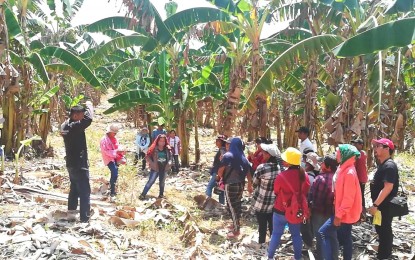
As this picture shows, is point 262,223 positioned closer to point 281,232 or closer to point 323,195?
point 281,232

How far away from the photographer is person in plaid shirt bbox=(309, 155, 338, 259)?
4.62 m

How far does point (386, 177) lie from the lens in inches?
184

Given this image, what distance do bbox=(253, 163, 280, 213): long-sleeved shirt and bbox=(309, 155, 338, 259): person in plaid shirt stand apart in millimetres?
658

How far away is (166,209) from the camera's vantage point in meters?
6.81

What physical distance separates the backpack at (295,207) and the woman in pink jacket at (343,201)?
12.8 inches

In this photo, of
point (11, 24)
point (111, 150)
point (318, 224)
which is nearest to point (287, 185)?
point (318, 224)

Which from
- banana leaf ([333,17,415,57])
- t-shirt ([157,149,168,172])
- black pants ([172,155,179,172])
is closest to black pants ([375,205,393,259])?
banana leaf ([333,17,415,57])

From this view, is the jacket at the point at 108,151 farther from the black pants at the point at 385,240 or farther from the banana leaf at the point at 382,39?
the black pants at the point at 385,240

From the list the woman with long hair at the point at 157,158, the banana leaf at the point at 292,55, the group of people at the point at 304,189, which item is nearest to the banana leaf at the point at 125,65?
the woman with long hair at the point at 157,158

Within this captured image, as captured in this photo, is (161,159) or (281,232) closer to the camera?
(281,232)

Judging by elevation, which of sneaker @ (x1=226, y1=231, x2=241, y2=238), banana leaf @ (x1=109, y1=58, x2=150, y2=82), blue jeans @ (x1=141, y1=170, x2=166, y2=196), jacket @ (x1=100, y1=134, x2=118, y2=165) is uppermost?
banana leaf @ (x1=109, y1=58, x2=150, y2=82)

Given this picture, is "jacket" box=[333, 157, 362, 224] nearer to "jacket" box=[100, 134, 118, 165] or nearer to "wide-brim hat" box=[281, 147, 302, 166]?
"wide-brim hat" box=[281, 147, 302, 166]

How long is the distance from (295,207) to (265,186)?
657 mm

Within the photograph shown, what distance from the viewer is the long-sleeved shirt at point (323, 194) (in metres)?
4.61
